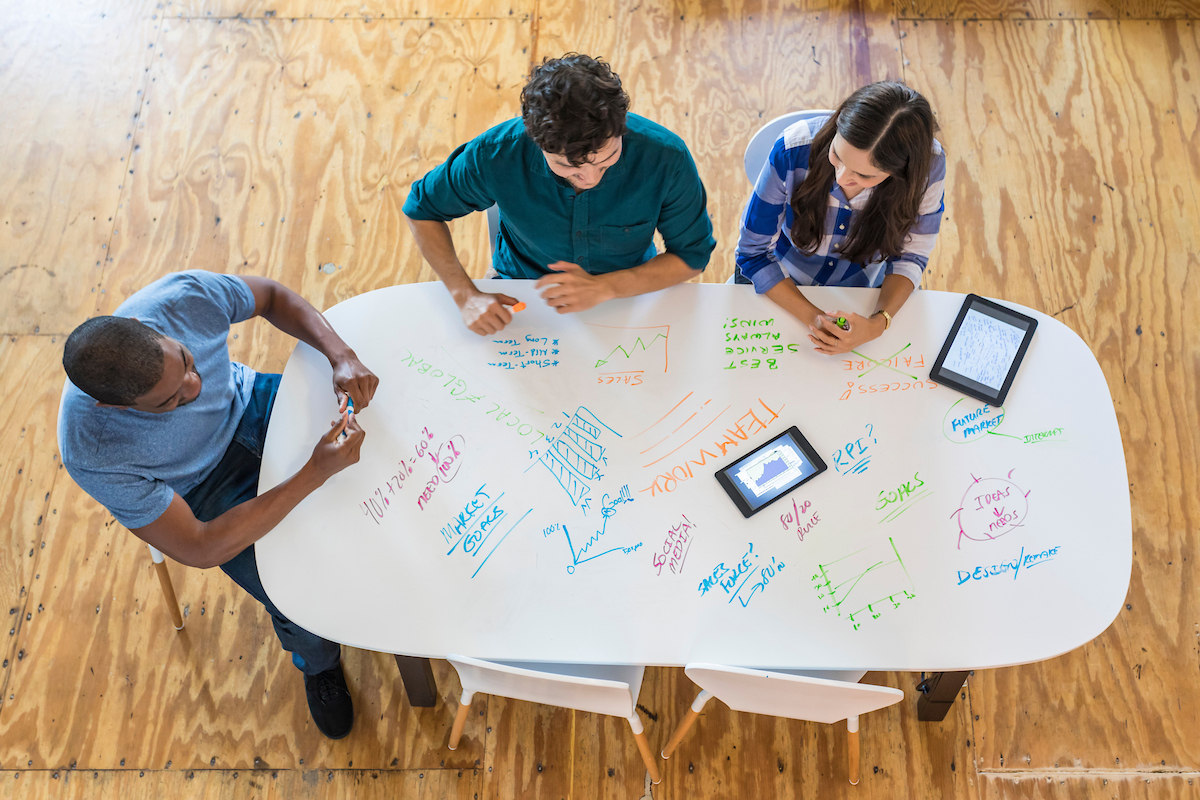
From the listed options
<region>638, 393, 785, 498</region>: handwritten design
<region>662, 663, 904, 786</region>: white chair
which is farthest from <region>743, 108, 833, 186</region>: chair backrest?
<region>662, 663, 904, 786</region>: white chair

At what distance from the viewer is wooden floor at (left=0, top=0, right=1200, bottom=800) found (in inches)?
76.2

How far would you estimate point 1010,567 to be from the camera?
1.42m

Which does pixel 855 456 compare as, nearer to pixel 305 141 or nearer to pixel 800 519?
Answer: pixel 800 519

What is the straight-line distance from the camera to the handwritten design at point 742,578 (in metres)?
1.41

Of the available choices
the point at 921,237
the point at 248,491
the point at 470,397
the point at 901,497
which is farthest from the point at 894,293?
the point at 248,491

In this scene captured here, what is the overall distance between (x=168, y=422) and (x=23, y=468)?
117cm

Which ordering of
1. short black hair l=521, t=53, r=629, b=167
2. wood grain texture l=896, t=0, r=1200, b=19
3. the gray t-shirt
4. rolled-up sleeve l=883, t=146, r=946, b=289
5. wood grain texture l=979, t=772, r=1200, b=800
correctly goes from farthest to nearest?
wood grain texture l=896, t=0, r=1200, b=19 < wood grain texture l=979, t=772, r=1200, b=800 < rolled-up sleeve l=883, t=146, r=946, b=289 < the gray t-shirt < short black hair l=521, t=53, r=629, b=167

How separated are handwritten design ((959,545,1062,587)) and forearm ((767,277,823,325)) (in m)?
0.59

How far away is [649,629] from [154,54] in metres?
2.93

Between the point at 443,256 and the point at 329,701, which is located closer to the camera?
the point at 443,256

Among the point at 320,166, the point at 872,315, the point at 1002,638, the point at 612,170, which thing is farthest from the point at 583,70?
the point at 320,166

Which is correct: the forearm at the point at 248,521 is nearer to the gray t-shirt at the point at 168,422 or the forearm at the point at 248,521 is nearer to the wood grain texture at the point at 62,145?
the gray t-shirt at the point at 168,422

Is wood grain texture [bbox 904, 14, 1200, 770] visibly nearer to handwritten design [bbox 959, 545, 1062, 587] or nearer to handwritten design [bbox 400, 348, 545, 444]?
handwritten design [bbox 959, 545, 1062, 587]

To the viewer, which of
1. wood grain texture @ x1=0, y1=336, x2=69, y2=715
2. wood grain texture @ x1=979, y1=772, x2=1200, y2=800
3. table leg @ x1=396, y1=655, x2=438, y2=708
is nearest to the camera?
table leg @ x1=396, y1=655, x2=438, y2=708
